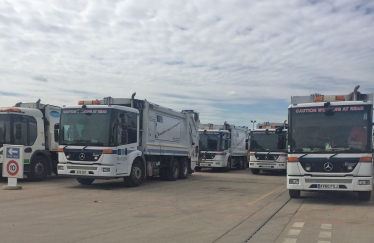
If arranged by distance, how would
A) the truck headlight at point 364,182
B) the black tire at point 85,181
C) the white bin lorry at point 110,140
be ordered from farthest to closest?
the black tire at point 85,181, the white bin lorry at point 110,140, the truck headlight at point 364,182

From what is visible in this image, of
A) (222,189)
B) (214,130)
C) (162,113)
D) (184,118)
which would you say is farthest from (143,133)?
(214,130)

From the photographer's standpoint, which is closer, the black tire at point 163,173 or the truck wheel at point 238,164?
the black tire at point 163,173

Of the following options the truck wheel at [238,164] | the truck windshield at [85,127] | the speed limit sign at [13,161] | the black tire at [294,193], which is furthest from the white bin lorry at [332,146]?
the truck wheel at [238,164]

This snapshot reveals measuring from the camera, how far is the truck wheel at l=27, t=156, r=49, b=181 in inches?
690

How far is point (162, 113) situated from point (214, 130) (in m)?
9.67

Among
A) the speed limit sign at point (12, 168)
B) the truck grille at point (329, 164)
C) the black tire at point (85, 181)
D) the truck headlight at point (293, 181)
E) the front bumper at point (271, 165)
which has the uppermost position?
the truck grille at point (329, 164)

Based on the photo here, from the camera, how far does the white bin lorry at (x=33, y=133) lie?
16.7 meters

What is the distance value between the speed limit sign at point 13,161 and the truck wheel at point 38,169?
2614 mm

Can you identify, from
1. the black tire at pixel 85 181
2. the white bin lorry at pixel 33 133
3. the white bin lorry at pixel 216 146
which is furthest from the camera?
A: the white bin lorry at pixel 216 146

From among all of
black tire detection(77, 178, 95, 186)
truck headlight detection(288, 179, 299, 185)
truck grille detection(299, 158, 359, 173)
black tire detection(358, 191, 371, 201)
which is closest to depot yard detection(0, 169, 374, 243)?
black tire detection(358, 191, 371, 201)

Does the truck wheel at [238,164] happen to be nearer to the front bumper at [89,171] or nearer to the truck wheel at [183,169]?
the truck wheel at [183,169]

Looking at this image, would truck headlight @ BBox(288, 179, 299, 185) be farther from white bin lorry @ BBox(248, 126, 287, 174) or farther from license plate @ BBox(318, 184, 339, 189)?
white bin lorry @ BBox(248, 126, 287, 174)

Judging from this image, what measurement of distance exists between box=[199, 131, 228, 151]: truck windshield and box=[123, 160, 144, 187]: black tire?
38.1ft

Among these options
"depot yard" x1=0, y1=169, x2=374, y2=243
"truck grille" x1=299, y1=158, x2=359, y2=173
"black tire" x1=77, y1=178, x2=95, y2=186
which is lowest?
"depot yard" x1=0, y1=169, x2=374, y2=243
